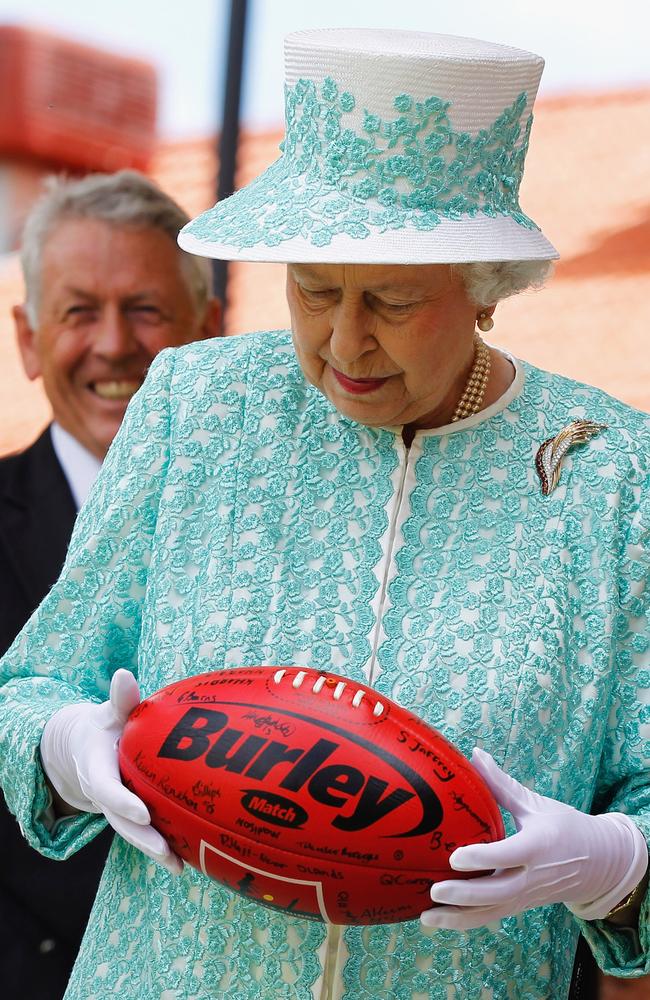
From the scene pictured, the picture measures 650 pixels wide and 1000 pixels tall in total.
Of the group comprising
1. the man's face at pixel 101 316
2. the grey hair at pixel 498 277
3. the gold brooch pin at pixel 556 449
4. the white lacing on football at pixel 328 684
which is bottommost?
the man's face at pixel 101 316

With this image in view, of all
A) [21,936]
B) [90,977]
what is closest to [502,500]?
[90,977]

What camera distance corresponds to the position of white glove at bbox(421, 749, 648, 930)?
5.17ft

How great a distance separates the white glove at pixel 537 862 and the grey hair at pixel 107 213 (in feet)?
5.17

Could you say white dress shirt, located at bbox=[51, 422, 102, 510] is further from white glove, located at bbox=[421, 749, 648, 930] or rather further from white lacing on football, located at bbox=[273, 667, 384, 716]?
white glove, located at bbox=[421, 749, 648, 930]

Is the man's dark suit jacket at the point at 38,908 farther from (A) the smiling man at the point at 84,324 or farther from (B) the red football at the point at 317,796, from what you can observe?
(B) the red football at the point at 317,796

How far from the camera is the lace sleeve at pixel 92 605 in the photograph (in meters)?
1.86

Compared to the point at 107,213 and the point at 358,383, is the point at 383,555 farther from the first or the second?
the point at 107,213

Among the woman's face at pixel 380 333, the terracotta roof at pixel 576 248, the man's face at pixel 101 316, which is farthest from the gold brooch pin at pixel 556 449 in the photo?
the terracotta roof at pixel 576 248

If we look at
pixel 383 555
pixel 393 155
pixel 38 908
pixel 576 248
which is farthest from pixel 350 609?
pixel 576 248

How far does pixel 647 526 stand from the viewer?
5.92ft

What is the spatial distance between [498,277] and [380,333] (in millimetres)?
161

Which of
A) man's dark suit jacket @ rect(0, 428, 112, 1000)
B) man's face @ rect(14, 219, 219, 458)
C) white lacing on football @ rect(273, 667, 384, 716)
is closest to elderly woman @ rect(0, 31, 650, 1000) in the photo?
white lacing on football @ rect(273, 667, 384, 716)

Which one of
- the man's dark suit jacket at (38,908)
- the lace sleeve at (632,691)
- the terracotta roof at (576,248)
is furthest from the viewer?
the terracotta roof at (576,248)

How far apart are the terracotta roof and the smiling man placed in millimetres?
1832
